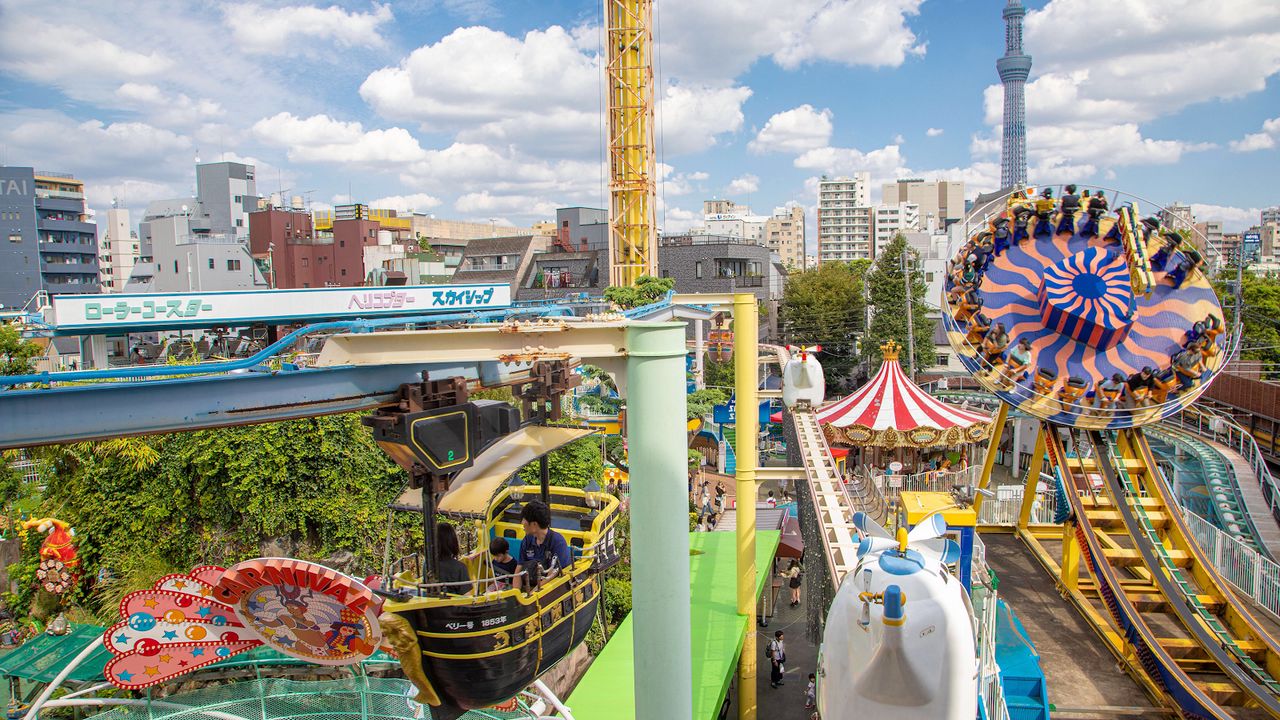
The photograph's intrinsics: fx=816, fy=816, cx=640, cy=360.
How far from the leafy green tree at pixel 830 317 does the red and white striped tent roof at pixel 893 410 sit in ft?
79.8

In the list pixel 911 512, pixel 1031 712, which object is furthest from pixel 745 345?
pixel 1031 712

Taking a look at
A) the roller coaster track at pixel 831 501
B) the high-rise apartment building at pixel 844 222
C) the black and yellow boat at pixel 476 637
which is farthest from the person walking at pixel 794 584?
the high-rise apartment building at pixel 844 222

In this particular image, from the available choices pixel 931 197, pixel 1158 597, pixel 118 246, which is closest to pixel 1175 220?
pixel 1158 597

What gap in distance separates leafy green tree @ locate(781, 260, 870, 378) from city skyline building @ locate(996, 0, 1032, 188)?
128802 mm

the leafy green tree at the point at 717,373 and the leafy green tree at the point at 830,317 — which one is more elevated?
the leafy green tree at the point at 830,317

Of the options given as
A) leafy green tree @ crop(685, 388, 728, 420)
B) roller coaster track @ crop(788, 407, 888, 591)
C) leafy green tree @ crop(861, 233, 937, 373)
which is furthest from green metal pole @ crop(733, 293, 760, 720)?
leafy green tree @ crop(861, 233, 937, 373)

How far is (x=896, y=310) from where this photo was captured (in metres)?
47.0

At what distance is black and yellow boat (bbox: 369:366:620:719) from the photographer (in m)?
5.76

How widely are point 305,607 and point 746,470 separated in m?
7.16

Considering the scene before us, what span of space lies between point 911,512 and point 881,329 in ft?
118

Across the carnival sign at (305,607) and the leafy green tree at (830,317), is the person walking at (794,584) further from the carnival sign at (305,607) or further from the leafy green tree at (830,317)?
the leafy green tree at (830,317)

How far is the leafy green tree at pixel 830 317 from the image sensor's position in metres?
53.7

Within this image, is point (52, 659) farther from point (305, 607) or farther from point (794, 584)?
point (794, 584)

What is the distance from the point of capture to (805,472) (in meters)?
14.0
